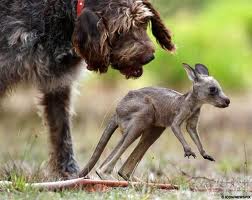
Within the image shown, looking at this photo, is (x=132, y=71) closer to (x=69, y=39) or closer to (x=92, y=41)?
(x=92, y=41)

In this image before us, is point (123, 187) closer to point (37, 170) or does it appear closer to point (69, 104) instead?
point (37, 170)

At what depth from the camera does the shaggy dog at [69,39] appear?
7914 mm

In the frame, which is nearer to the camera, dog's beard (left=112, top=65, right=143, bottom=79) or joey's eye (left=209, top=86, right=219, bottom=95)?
joey's eye (left=209, top=86, right=219, bottom=95)

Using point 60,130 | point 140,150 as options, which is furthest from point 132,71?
point 60,130

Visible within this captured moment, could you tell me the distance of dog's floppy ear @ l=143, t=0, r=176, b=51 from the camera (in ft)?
27.1

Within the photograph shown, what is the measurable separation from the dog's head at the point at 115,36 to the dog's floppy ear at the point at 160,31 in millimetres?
110

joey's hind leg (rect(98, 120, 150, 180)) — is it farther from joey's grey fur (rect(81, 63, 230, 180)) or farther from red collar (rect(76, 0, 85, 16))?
red collar (rect(76, 0, 85, 16))

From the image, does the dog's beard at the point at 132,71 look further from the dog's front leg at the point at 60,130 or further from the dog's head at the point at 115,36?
the dog's front leg at the point at 60,130

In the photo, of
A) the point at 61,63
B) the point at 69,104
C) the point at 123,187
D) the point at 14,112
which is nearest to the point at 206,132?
the point at 14,112

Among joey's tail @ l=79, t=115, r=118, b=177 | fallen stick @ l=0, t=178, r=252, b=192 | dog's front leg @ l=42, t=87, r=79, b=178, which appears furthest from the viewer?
dog's front leg @ l=42, t=87, r=79, b=178

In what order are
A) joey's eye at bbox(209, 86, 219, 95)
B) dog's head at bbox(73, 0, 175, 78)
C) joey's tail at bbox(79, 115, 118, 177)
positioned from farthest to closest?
dog's head at bbox(73, 0, 175, 78) → joey's tail at bbox(79, 115, 118, 177) → joey's eye at bbox(209, 86, 219, 95)

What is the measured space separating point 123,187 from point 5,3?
232cm

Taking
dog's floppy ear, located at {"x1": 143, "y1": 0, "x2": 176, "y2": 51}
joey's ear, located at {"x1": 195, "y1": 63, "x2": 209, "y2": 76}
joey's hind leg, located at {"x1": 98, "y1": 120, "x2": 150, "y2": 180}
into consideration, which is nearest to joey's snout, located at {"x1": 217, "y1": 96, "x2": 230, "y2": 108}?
joey's ear, located at {"x1": 195, "y1": 63, "x2": 209, "y2": 76}

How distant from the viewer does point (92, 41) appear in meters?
7.96
